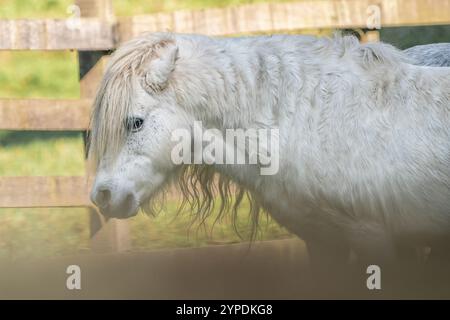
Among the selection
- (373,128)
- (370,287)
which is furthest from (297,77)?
(370,287)

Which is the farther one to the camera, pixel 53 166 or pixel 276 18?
pixel 53 166

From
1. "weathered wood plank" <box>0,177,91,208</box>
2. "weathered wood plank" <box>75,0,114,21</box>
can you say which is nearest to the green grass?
"weathered wood plank" <box>75,0,114,21</box>

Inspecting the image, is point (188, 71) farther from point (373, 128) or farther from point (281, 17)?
point (281, 17)

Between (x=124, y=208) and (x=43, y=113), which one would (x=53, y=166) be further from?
(x=124, y=208)

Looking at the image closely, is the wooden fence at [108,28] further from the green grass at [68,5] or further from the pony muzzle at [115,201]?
the green grass at [68,5]

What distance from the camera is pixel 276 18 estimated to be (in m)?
4.88

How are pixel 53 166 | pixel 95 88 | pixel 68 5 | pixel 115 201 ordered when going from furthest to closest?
pixel 68 5 < pixel 53 166 < pixel 95 88 < pixel 115 201

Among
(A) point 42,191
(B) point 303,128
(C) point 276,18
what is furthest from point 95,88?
(B) point 303,128

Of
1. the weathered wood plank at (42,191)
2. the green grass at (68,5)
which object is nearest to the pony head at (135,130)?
the weathered wood plank at (42,191)

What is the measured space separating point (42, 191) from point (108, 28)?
3.27 feet

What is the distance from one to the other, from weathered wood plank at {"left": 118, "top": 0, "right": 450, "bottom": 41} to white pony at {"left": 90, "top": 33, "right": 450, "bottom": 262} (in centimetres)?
119

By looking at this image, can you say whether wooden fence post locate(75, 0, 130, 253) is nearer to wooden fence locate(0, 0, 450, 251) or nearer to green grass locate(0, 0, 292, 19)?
wooden fence locate(0, 0, 450, 251)

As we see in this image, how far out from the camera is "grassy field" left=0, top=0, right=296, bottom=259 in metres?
5.51
